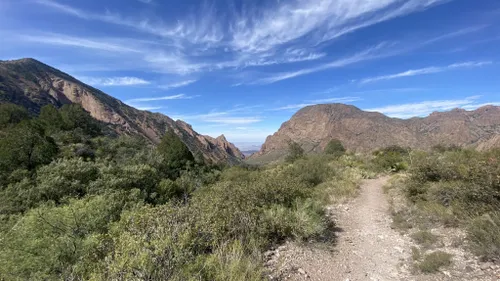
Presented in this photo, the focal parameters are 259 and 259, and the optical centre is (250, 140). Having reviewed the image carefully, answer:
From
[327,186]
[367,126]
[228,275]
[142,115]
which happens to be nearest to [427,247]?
[228,275]

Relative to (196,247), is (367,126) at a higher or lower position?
higher

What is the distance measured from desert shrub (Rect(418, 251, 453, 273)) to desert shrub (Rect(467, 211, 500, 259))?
20.0 inches

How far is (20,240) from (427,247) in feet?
26.3

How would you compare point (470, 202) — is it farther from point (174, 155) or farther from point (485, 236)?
point (174, 155)

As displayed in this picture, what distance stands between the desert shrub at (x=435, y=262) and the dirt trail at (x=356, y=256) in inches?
12.5

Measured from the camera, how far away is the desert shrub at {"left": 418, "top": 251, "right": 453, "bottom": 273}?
475 cm

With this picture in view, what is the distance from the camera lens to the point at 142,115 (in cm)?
A: 19425

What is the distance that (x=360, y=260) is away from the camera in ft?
18.6

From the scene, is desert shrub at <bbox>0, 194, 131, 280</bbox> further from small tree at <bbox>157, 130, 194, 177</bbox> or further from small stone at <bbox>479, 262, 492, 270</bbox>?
small tree at <bbox>157, 130, 194, 177</bbox>

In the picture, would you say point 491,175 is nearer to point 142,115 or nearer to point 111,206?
point 111,206

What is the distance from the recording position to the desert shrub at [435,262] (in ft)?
15.6

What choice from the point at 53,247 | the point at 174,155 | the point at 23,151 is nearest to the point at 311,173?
the point at 53,247

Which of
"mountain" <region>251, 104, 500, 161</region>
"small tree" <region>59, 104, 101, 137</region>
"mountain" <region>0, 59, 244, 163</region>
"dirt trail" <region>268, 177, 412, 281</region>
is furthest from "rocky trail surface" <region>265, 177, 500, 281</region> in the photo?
"mountain" <region>0, 59, 244, 163</region>

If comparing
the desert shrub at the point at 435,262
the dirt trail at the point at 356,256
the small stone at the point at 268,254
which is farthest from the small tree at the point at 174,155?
the desert shrub at the point at 435,262
